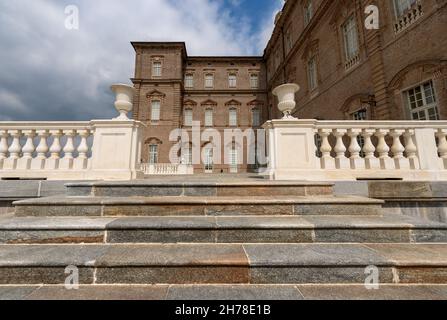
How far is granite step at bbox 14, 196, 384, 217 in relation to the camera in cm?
260

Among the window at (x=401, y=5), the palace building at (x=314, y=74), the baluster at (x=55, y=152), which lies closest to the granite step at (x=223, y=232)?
the baluster at (x=55, y=152)

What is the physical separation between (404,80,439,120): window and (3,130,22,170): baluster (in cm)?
1153

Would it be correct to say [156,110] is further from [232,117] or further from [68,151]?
[68,151]

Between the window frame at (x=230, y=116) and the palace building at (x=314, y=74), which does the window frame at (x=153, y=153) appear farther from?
the window frame at (x=230, y=116)

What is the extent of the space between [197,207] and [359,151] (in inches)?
140

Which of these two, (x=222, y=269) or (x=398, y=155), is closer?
(x=222, y=269)

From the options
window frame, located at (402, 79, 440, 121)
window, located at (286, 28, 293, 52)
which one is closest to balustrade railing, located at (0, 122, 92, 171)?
window frame, located at (402, 79, 440, 121)

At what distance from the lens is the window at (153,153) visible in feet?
67.2

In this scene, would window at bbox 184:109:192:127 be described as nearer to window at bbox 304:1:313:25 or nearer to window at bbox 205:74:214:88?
window at bbox 205:74:214:88

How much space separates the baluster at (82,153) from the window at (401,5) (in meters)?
11.4

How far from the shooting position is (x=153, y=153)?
20.7m

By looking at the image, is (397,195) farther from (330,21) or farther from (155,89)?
(155,89)

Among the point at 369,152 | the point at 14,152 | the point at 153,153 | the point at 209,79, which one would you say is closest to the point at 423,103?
the point at 369,152
